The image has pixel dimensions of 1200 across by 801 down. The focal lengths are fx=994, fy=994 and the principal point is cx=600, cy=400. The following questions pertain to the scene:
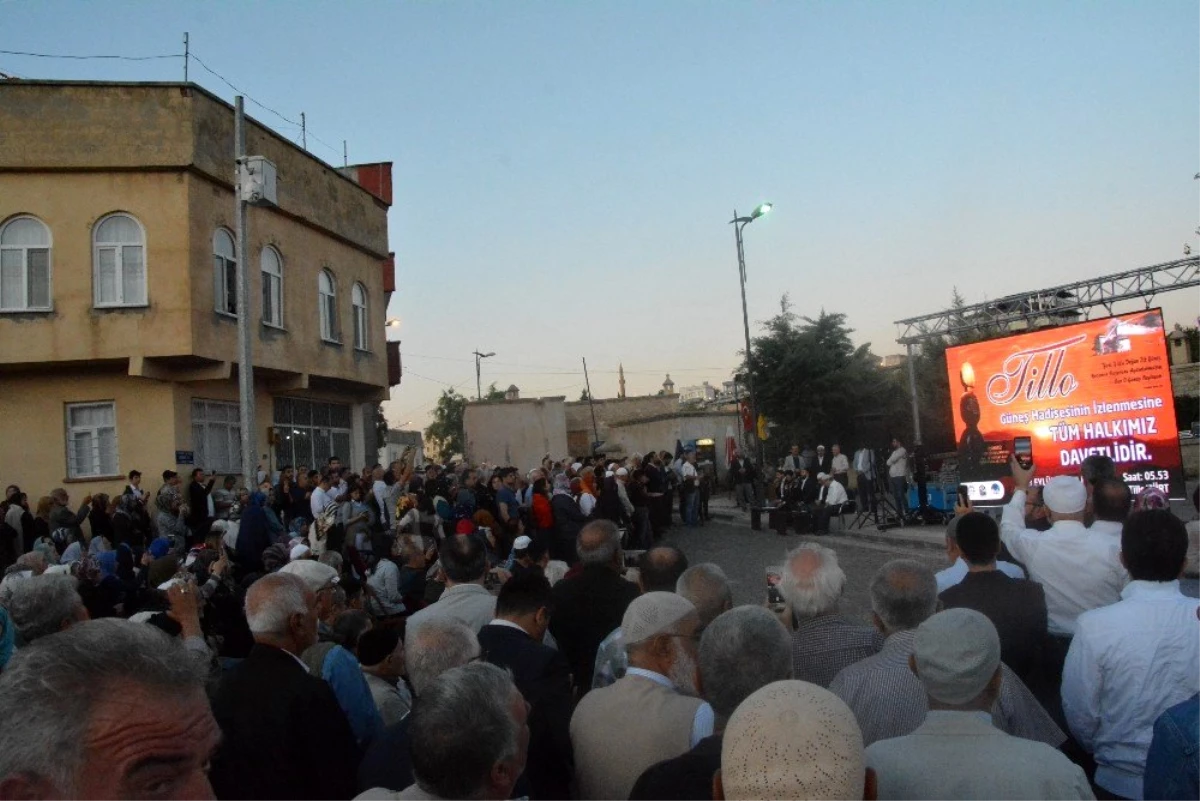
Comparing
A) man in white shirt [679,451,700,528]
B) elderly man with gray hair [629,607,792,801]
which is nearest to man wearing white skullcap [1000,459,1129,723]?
elderly man with gray hair [629,607,792,801]

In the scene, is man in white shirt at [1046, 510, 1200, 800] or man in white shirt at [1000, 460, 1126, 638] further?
man in white shirt at [1000, 460, 1126, 638]

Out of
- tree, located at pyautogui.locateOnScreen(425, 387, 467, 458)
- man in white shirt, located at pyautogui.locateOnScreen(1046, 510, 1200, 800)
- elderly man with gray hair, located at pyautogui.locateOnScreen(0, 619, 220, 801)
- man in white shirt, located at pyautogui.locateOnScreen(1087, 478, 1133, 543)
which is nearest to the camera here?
elderly man with gray hair, located at pyautogui.locateOnScreen(0, 619, 220, 801)

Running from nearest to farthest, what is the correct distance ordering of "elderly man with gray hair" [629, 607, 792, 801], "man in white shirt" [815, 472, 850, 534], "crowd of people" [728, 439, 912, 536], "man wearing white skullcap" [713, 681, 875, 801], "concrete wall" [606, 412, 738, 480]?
"man wearing white skullcap" [713, 681, 875, 801] < "elderly man with gray hair" [629, 607, 792, 801] < "crowd of people" [728, 439, 912, 536] < "man in white shirt" [815, 472, 850, 534] < "concrete wall" [606, 412, 738, 480]

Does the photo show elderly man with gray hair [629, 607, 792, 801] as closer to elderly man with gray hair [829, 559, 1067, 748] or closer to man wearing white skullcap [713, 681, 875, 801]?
elderly man with gray hair [829, 559, 1067, 748]

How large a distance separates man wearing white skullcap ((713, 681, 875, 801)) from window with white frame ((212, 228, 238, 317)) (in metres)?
18.2

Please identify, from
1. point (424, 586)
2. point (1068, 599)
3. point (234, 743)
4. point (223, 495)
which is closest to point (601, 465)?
point (223, 495)

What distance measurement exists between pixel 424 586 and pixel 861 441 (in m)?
A: 17.1

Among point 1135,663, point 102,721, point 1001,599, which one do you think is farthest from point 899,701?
point 102,721

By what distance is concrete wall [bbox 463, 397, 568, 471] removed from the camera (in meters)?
42.1

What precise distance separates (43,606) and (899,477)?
756 inches

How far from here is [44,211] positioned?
17.5 metres

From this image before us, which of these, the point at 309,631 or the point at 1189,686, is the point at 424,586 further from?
the point at 1189,686

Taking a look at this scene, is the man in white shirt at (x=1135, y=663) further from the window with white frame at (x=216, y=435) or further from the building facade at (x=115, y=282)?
the window with white frame at (x=216, y=435)

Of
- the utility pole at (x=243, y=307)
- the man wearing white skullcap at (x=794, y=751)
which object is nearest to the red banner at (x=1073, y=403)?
the utility pole at (x=243, y=307)
